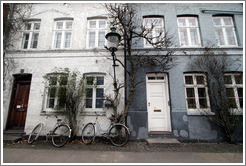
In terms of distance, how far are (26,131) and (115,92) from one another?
461 centimetres

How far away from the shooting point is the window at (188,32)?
6714 mm

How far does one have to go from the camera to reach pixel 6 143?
5.07 meters

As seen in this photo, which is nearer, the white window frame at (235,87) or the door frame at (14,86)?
the white window frame at (235,87)

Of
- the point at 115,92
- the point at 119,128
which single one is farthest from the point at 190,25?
the point at 119,128

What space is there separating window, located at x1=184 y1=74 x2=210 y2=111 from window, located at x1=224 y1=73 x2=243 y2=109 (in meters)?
0.97

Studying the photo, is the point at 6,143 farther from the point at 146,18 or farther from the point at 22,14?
the point at 146,18

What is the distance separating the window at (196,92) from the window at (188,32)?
74.2 inches

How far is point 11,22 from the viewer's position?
6961mm

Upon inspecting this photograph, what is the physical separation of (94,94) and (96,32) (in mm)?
3524

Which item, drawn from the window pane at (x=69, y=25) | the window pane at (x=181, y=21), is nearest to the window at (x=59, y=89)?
the window pane at (x=69, y=25)

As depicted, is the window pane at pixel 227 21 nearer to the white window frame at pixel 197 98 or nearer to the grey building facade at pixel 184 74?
the grey building facade at pixel 184 74

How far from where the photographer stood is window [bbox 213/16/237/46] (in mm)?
6742

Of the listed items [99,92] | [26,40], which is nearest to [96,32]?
[99,92]

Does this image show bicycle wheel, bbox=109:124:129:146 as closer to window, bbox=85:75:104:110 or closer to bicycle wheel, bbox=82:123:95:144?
bicycle wheel, bbox=82:123:95:144
